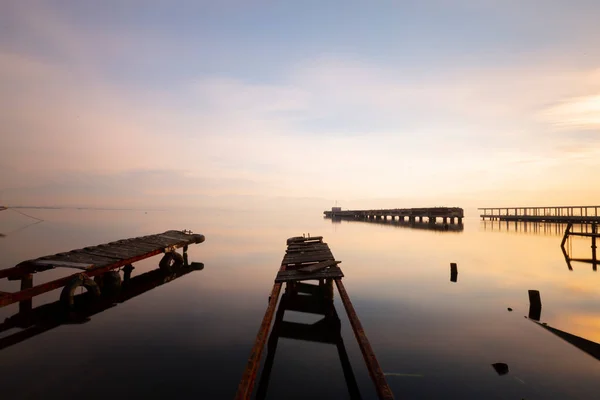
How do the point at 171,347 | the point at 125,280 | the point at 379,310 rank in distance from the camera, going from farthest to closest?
the point at 125,280 → the point at 379,310 → the point at 171,347

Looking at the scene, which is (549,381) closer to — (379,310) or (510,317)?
(510,317)

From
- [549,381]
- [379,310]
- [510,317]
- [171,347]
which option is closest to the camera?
[549,381]

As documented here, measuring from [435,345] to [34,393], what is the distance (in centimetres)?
1171

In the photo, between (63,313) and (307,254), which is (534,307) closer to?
(307,254)

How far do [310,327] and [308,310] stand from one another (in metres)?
2.05

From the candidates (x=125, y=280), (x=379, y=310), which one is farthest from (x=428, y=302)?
(x=125, y=280)

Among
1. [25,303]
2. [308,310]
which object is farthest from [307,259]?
[25,303]

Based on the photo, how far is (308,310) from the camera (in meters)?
15.5

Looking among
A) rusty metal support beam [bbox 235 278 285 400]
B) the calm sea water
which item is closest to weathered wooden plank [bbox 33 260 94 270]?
the calm sea water

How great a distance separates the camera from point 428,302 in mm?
17141

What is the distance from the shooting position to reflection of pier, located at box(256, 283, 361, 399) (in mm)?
9438

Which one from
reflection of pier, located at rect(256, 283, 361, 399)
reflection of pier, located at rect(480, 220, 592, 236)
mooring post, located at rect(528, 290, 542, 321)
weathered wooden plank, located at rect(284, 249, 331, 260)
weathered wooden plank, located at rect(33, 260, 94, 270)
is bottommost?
reflection of pier, located at rect(256, 283, 361, 399)

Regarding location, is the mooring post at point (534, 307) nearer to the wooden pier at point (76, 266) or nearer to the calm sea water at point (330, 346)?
the calm sea water at point (330, 346)

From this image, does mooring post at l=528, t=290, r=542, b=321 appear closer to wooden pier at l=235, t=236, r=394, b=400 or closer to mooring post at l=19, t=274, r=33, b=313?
wooden pier at l=235, t=236, r=394, b=400
